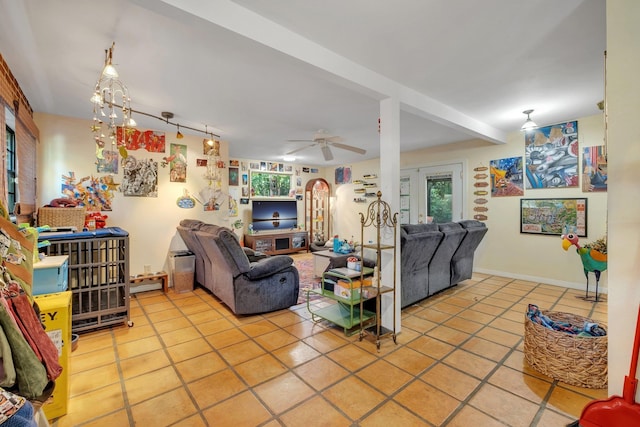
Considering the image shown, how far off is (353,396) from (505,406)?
96cm

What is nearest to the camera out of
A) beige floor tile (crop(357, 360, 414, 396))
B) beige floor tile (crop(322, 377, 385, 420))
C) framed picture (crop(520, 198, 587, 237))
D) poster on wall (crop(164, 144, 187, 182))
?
beige floor tile (crop(322, 377, 385, 420))

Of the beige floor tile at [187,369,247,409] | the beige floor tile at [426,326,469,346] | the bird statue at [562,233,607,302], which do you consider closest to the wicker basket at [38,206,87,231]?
the beige floor tile at [187,369,247,409]

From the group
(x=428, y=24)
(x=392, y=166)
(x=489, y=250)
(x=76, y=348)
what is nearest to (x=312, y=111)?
(x=392, y=166)

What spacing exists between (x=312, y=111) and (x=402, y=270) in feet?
7.45

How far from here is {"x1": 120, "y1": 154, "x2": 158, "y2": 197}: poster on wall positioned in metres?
4.09

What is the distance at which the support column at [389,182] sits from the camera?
268 centimetres

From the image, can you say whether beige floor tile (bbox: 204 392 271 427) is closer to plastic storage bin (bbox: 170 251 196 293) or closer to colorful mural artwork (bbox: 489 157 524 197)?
plastic storage bin (bbox: 170 251 196 293)

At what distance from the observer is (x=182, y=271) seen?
13.5 feet

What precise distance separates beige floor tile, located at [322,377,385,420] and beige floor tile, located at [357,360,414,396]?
0.06m

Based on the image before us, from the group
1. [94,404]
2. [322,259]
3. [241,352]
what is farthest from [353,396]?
[322,259]

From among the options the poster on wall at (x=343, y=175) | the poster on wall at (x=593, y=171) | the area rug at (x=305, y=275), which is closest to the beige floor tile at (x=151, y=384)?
the area rug at (x=305, y=275)

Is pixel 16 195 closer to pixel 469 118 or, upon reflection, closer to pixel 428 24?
pixel 428 24

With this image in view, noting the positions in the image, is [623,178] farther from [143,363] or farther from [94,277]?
[94,277]

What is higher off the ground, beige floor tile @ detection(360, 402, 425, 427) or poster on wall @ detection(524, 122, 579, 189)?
poster on wall @ detection(524, 122, 579, 189)
